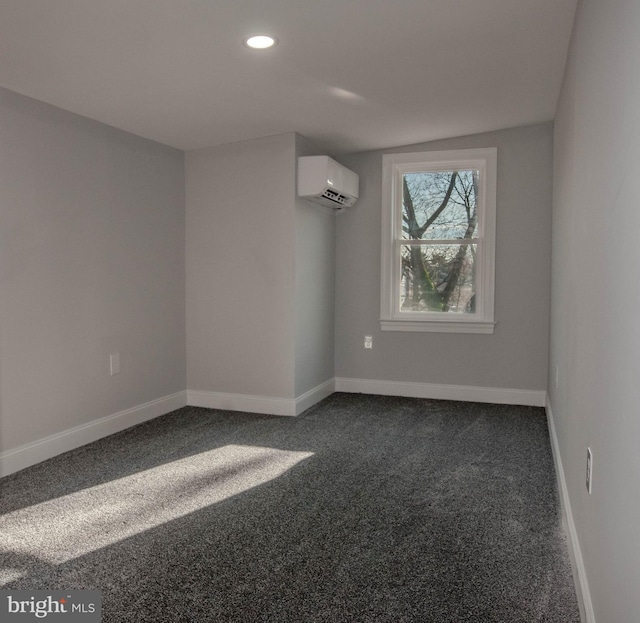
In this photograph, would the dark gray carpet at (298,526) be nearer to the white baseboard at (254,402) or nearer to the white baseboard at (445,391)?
the white baseboard at (254,402)

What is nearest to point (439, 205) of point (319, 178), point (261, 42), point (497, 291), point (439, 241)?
point (439, 241)

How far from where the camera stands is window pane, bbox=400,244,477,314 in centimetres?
512

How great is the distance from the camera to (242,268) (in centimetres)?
467

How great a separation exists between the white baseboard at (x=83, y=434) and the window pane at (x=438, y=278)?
2190mm

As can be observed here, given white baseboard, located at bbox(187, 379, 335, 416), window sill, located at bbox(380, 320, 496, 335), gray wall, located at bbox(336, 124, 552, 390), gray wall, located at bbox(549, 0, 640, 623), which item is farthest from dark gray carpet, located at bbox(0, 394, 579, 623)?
window sill, located at bbox(380, 320, 496, 335)

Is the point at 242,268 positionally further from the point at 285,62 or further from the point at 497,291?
the point at 497,291

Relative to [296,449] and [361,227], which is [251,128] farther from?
[296,449]

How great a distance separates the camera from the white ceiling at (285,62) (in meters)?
2.54

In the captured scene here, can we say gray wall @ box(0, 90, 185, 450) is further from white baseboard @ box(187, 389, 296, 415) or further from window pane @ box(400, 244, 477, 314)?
window pane @ box(400, 244, 477, 314)

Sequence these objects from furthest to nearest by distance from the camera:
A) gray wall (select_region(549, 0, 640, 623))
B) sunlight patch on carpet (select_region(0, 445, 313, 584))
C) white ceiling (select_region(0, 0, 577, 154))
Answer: white ceiling (select_region(0, 0, 577, 154)) → sunlight patch on carpet (select_region(0, 445, 313, 584)) → gray wall (select_region(549, 0, 640, 623))

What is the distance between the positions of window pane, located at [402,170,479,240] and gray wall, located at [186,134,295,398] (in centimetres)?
128

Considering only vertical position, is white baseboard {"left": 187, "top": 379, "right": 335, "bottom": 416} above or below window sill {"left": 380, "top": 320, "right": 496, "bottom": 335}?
below

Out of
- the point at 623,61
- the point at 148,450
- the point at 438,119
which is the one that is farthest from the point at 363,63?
the point at 148,450

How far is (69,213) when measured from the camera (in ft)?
11.9
